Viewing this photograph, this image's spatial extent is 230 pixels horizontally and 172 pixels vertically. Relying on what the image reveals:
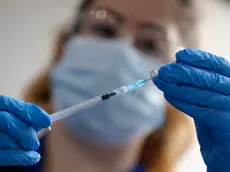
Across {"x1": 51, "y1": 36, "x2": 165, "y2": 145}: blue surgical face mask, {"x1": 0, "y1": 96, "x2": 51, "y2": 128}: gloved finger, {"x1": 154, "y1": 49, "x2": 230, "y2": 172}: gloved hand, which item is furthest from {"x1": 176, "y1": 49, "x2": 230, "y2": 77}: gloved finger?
{"x1": 51, "y1": 36, "x2": 165, "y2": 145}: blue surgical face mask

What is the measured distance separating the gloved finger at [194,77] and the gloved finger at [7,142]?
1.02 feet

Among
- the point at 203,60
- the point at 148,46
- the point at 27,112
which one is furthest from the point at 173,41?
the point at 27,112

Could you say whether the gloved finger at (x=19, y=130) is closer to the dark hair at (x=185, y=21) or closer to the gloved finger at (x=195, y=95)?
the gloved finger at (x=195, y=95)

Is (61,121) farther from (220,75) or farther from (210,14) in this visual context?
(210,14)

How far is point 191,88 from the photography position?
878 millimetres

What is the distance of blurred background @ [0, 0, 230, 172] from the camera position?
181 cm

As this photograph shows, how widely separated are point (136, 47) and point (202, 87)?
0.50m

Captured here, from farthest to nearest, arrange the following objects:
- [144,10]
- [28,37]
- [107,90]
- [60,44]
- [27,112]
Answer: [28,37], [60,44], [144,10], [107,90], [27,112]

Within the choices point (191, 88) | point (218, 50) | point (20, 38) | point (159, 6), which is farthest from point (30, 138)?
point (218, 50)

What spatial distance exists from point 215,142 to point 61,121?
0.59 metres

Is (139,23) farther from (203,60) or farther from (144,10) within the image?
(203,60)

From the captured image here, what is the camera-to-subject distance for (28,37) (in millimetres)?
1839

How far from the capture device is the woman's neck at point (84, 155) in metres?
1.39

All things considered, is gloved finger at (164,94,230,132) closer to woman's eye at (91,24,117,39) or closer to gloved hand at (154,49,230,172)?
gloved hand at (154,49,230,172)
